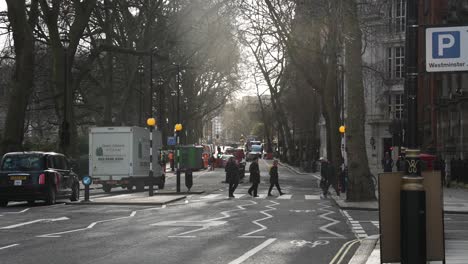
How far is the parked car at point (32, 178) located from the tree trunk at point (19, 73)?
5532 millimetres

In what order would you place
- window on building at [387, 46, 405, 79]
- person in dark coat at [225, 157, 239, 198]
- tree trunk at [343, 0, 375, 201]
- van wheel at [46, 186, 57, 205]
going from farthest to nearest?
window on building at [387, 46, 405, 79]
person in dark coat at [225, 157, 239, 198]
tree trunk at [343, 0, 375, 201]
van wheel at [46, 186, 57, 205]

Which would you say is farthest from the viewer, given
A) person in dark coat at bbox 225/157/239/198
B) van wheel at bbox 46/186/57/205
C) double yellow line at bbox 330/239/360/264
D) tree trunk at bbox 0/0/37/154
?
tree trunk at bbox 0/0/37/154

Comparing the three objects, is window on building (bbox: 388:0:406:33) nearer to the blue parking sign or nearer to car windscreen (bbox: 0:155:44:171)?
car windscreen (bbox: 0:155:44:171)

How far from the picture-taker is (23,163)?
904 inches

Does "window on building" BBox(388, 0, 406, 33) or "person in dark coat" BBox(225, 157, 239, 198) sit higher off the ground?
"window on building" BBox(388, 0, 406, 33)

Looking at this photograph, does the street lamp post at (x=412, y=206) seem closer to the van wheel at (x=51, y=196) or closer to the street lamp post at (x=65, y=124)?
the van wheel at (x=51, y=196)

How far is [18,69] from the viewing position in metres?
28.8

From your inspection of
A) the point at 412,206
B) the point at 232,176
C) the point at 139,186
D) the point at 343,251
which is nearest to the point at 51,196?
the point at 232,176

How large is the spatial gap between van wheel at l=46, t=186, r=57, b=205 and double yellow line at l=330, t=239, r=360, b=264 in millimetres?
12457

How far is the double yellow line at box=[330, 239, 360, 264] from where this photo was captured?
10906mm

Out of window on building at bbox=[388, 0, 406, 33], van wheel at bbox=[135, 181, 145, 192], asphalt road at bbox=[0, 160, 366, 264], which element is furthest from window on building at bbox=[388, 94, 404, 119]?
asphalt road at bbox=[0, 160, 366, 264]

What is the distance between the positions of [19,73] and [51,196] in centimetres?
791

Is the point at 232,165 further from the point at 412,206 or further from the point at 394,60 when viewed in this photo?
the point at 394,60

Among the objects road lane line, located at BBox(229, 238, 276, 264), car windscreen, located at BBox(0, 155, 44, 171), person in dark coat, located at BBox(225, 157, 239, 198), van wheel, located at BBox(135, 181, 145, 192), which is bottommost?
van wheel, located at BBox(135, 181, 145, 192)
